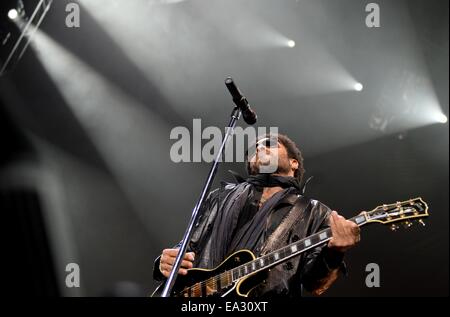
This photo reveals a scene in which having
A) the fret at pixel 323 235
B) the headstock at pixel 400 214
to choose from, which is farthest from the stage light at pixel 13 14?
the headstock at pixel 400 214

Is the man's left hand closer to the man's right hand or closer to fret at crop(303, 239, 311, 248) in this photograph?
fret at crop(303, 239, 311, 248)

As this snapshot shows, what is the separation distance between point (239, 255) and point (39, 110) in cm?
417

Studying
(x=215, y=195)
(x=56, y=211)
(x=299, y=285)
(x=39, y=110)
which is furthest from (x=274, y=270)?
(x=39, y=110)

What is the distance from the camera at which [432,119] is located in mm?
5371

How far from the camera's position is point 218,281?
2.28m

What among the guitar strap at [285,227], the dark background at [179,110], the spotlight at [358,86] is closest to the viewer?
the guitar strap at [285,227]

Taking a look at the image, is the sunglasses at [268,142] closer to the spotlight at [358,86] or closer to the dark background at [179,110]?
the dark background at [179,110]

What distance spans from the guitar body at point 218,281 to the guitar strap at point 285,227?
21 cm

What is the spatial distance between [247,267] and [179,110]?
3.49 m

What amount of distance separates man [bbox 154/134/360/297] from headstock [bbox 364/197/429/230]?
0.49 ft

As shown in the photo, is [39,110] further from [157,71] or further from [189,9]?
[189,9]

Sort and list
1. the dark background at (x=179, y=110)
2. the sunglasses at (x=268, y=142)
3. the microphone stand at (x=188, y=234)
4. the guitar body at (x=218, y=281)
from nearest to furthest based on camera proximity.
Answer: the microphone stand at (x=188, y=234) → the guitar body at (x=218, y=281) → the sunglasses at (x=268, y=142) → the dark background at (x=179, y=110)

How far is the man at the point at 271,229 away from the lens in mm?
2400

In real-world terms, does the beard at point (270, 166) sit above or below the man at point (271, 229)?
above
